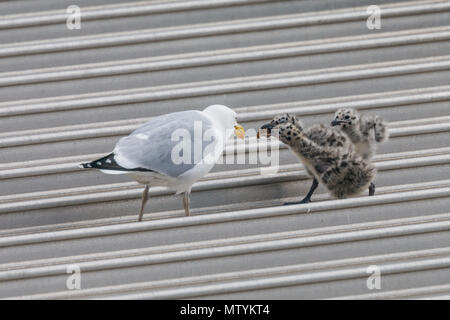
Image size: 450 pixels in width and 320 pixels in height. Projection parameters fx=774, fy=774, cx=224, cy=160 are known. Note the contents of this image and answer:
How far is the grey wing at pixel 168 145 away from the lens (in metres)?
4.17

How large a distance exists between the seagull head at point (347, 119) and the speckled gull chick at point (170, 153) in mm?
766

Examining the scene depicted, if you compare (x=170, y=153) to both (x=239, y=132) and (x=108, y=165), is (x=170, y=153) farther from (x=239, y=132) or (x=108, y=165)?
(x=239, y=132)

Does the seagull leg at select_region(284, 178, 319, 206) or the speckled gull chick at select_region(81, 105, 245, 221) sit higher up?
the speckled gull chick at select_region(81, 105, 245, 221)

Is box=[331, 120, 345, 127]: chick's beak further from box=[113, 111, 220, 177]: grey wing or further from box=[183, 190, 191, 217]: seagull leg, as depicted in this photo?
box=[183, 190, 191, 217]: seagull leg

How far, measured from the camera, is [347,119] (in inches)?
182

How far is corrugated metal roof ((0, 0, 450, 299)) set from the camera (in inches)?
156

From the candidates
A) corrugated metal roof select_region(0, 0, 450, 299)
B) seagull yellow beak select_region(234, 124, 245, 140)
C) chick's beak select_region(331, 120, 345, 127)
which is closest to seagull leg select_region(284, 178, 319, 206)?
corrugated metal roof select_region(0, 0, 450, 299)

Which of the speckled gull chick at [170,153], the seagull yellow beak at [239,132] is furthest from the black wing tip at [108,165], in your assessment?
the seagull yellow beak at [239,132]

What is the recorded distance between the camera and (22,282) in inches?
155

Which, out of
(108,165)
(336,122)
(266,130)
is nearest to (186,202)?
(108,165)

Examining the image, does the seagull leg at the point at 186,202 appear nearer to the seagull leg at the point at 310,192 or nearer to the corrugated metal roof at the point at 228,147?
the corrugated metal roof at the point at 228,147

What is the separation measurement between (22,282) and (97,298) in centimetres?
40

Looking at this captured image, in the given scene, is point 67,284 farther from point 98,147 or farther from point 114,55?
point 114,55
